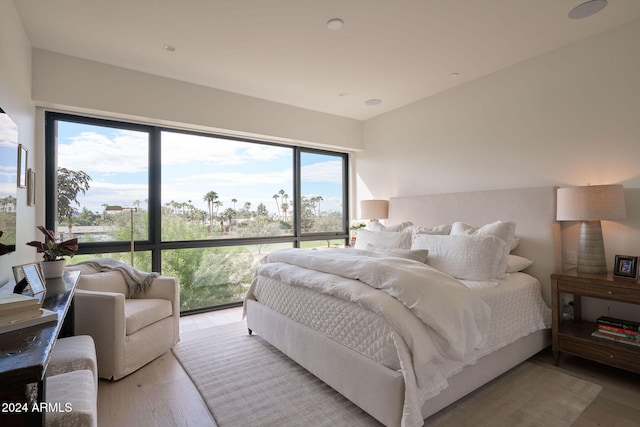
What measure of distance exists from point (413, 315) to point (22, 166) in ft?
9.71

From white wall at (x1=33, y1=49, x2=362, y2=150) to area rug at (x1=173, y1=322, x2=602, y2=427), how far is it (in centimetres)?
253

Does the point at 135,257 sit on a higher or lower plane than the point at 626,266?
lower

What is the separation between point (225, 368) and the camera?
8.37 feet

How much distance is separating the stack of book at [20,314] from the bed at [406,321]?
1.47m

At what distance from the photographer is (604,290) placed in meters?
2.29

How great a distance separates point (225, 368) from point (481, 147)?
135 inches

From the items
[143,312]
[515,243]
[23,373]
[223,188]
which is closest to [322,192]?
[223,188]

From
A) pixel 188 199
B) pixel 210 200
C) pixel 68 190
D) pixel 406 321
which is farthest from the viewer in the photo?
pixel 210 200

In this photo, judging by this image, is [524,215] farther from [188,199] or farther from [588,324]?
[188,199]

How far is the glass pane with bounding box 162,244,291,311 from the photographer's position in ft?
12.8

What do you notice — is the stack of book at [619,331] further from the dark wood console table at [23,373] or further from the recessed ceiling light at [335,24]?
the dark wood console table at [23,373]

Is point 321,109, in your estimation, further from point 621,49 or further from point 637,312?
point 637,312

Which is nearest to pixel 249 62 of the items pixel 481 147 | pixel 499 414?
pixel 481 147

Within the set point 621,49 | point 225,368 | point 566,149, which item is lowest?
point 225,368
